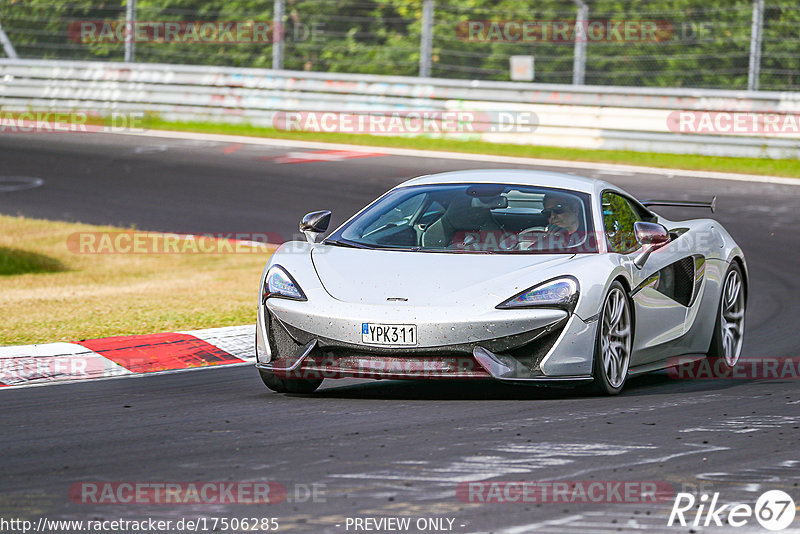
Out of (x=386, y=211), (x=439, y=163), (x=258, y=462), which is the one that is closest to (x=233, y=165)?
(x=439, y=163)

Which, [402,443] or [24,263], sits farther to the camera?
[24,263]

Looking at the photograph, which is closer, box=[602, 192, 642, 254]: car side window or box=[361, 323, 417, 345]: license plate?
box=[361, 323, 417, 345]: license plate

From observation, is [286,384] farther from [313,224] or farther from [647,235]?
[647,235]

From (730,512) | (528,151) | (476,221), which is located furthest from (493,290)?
(528,151)

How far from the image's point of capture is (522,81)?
22.6m

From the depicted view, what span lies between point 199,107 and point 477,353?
18813mm

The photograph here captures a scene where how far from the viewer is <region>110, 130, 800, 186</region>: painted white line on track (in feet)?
62.4

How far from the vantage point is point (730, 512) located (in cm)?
489

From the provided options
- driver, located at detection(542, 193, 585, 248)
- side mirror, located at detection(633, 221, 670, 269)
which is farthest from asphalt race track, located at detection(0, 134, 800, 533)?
driver, located at detection(542, 193, 585, 248)

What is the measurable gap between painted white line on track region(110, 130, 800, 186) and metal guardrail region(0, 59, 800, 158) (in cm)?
82

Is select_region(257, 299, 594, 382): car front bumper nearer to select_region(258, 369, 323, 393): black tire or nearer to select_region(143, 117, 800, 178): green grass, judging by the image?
select_region(258, 369, 323, 393): black tire

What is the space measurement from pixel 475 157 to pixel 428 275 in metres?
13.9

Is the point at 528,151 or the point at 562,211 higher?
the point at 562,211

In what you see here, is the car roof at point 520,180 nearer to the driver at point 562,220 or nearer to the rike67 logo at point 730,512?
the driver at point 562,220
